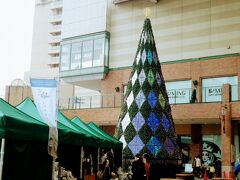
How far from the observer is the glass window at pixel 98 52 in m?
30.6

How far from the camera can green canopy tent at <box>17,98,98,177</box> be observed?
989 centimetres

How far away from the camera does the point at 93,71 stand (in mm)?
30688

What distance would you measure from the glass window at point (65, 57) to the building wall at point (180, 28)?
140 inches

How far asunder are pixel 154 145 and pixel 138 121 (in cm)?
111

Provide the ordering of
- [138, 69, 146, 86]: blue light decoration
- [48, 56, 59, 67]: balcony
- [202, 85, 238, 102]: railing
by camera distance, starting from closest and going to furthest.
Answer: [138, 69, 146, 86]: blue light decoration, [202, 85, 238, 102]: railing, [48, 56, 59, 67]: balcony

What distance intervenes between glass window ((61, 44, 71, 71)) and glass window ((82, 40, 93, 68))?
58.7 inches

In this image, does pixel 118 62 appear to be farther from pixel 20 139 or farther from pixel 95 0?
pixel 20 139

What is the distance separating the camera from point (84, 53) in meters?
31.3

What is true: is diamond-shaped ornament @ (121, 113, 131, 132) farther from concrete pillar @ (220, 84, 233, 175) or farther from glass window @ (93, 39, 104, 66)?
glass window @ (93, 39, 104, 66)

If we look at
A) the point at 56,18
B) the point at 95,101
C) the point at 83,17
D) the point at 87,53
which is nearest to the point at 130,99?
the point at 95,101

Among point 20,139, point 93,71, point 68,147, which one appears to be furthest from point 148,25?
point 93,71

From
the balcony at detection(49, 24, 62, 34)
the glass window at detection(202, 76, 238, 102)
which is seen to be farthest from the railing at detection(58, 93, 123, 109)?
the balcony at detection(49, 24, 62, 34)

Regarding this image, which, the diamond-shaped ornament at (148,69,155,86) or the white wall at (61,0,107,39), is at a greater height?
the white wall at (61,0,107,39)

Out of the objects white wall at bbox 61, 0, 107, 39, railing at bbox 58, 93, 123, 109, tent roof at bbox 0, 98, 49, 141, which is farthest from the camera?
white wall at bbox 61, 0, 107, 39
